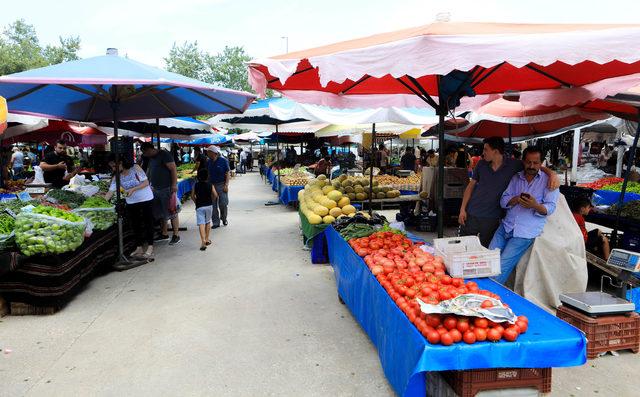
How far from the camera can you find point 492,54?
2764 mm

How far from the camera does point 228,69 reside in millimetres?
48906

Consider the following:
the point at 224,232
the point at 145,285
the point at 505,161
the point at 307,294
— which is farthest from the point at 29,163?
the point at 505,161

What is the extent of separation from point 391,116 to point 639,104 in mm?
3647

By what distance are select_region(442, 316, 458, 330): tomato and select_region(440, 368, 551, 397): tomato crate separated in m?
0.29

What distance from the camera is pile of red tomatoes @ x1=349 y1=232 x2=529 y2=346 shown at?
2.70 metres

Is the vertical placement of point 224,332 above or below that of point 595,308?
below

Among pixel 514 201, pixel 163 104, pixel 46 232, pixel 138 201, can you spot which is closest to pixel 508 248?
pixel 514 201

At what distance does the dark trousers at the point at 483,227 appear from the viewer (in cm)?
511

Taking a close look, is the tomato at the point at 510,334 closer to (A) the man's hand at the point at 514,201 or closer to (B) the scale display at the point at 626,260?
(B) the scale display at the point at 626,260

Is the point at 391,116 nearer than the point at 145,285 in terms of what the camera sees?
No

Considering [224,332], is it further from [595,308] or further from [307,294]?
[595,308]

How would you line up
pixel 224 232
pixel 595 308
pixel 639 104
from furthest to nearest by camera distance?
pixel 224 232 → pixel 639 104 → pixel 595 308

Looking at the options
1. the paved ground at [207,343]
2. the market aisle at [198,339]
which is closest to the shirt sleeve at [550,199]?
the paved ground at [207,343]

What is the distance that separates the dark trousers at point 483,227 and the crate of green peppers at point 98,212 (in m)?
5.17
